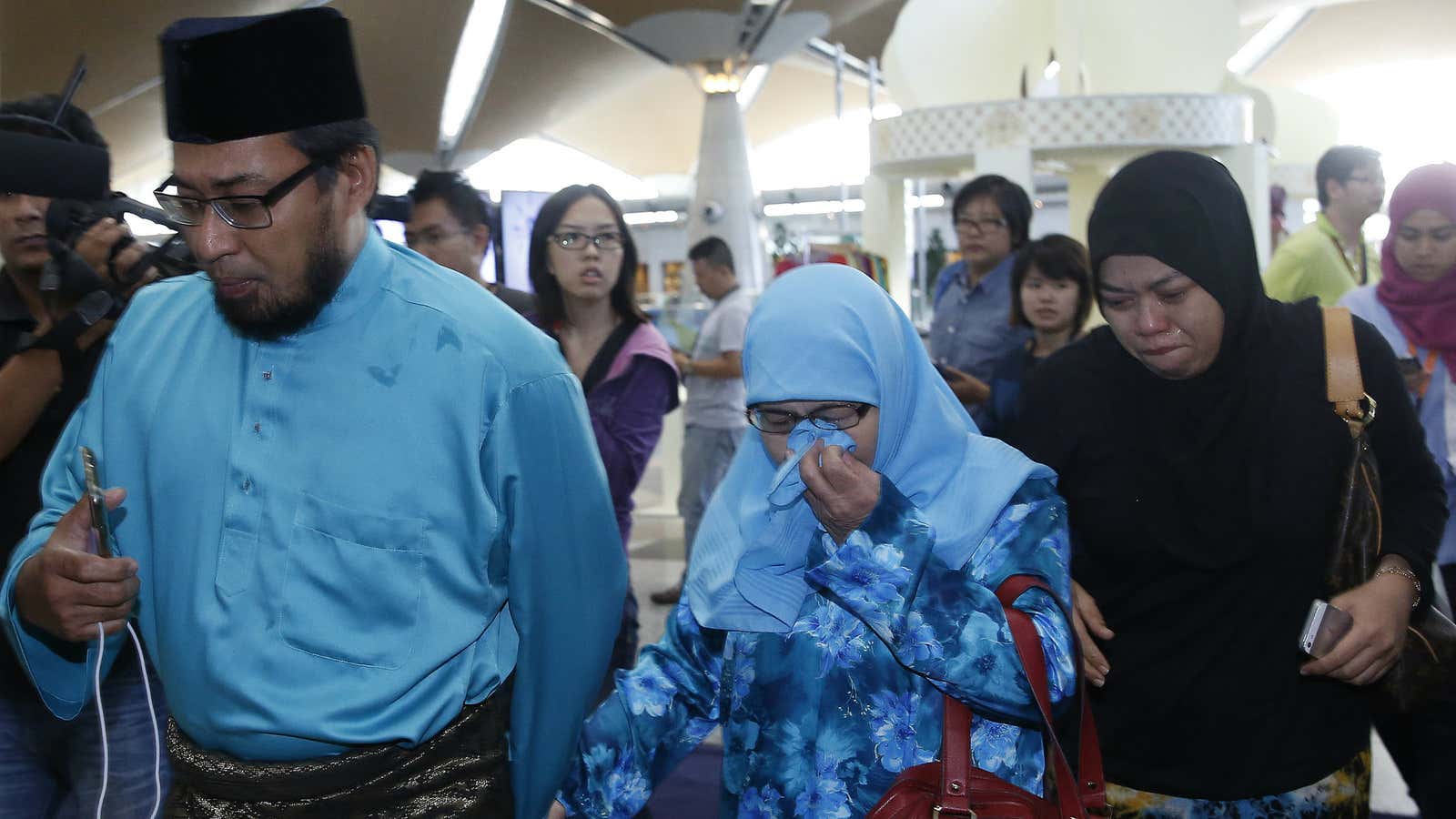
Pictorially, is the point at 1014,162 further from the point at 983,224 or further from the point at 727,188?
the point at 727,188

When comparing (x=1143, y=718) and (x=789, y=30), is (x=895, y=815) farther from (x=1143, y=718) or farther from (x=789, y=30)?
(x=789, y=30)

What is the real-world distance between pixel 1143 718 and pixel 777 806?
27.8 inches

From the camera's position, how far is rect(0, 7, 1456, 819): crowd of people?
63.7 inches

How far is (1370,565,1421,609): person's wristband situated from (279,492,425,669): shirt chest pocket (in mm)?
1451

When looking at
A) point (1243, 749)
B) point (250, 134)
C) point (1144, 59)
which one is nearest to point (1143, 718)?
point (1243, 749)

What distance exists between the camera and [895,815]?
1569mm

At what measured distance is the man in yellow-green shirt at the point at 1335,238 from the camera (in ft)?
15.2

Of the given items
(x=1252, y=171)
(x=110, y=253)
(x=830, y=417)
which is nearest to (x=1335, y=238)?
(x=830, y=417)

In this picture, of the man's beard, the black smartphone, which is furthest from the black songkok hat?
the black smartphone

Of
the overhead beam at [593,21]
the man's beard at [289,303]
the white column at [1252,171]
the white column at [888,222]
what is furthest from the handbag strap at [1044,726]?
the overhead beam at [593,21]

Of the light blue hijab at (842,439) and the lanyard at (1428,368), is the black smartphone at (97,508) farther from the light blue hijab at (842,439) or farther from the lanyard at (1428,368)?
A: the lanyard at (1428,368)

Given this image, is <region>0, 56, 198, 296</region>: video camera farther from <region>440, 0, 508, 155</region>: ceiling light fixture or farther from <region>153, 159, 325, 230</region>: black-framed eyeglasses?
<region>440, 0, 508, 155</region>: ceiling light fixture

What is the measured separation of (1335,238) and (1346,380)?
3.07 meters

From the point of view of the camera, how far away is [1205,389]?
2.08 m
